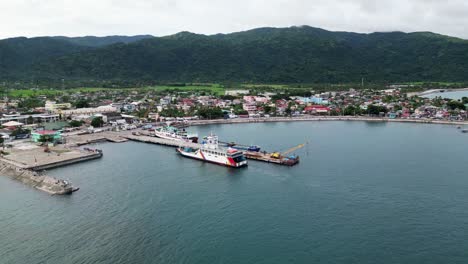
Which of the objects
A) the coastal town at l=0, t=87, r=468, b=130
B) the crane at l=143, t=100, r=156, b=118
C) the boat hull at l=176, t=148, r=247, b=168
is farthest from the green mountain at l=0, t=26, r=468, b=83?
the boat hull at l=176, t=148, r=247, b=168

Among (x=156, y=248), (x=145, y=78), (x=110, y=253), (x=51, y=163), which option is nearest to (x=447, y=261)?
(x=156, y=248)

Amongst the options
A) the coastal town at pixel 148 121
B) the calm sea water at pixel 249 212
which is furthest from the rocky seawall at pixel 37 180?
the calm sea water at pixel 249 212

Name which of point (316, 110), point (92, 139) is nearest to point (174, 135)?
point (92, 139)

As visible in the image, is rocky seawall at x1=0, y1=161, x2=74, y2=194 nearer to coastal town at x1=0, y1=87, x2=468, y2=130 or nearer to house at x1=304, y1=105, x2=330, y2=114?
coastal town at x1=0, y1=87, x2=468, y2=130

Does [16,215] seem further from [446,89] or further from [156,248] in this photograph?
[446,89]

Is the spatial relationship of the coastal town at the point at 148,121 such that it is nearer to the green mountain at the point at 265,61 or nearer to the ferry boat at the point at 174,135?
the ferry boat at the point at 174,135

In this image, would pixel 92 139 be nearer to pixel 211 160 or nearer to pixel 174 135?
pixel 174 135
